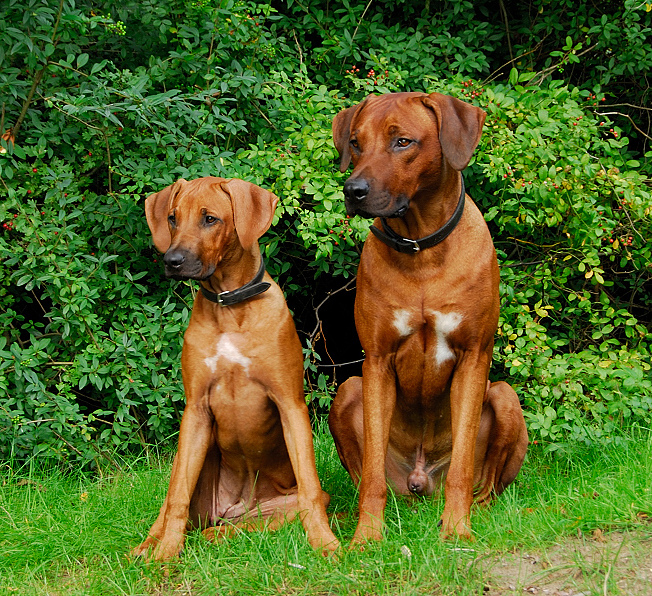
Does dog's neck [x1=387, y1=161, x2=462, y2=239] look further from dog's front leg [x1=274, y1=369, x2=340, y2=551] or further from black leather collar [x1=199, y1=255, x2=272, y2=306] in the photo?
dog's front leg [x1=274, y1=369, x2=340, y2=551]

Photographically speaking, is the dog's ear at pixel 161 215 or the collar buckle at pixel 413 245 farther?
the dog's ear at pixel 161 215

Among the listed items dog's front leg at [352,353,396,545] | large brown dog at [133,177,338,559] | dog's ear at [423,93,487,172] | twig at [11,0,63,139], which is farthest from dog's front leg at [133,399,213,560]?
twig at [11,0,63,139]

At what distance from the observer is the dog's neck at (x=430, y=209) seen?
3678mm

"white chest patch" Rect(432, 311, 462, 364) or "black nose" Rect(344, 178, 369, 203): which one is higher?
"black nose" Rect(344, 178, 369, 203)

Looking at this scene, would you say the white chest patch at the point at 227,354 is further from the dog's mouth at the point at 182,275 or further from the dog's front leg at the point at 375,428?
the dog's front leg at the point at 375,428

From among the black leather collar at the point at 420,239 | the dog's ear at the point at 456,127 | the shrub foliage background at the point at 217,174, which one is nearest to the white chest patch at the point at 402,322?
the black leather collar at the point at 420,239

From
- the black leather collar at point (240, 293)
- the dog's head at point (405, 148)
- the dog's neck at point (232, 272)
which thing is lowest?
the black leather collar at point (240, 293)

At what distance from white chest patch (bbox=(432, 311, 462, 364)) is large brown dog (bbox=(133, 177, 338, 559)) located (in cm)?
68

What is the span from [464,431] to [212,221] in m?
1.52

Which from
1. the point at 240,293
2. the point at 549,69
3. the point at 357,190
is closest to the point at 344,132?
the point at 357,190

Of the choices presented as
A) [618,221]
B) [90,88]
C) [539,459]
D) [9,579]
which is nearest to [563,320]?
[618,221]

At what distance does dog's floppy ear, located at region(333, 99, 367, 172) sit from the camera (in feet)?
12.6

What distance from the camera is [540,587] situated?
3.03 meters

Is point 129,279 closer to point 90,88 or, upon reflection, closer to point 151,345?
point 151,345
